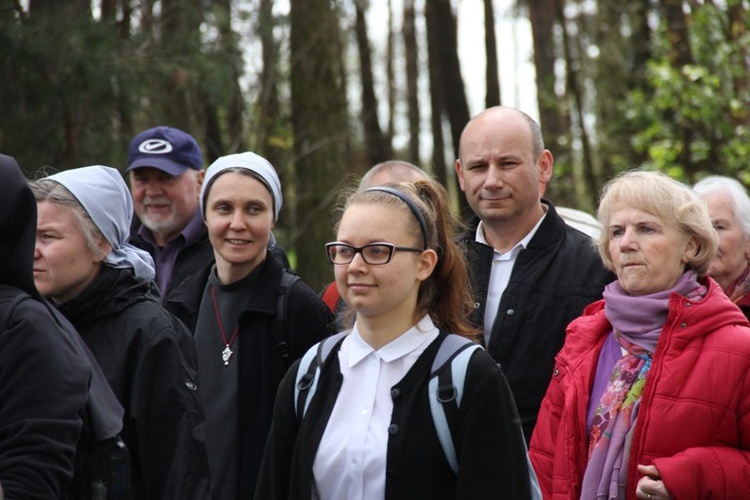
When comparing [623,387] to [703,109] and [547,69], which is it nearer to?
[703,109]

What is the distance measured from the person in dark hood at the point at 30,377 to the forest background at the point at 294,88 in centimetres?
264

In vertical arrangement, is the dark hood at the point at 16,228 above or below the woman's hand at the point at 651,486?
above

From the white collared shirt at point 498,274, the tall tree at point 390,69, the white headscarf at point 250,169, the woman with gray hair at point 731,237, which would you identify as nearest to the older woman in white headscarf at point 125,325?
the white headscarf at point 250,169

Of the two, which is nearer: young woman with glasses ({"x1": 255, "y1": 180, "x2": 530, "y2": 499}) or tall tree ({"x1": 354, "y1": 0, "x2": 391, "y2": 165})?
young woman with glasses ({"x1": 255, "y1": 180, "x2": 530, "y2": 499})

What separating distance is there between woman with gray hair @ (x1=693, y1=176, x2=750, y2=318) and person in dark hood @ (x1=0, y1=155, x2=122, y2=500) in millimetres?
3347

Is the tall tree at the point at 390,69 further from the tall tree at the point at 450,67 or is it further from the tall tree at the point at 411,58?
the tall tree at the point at 450,67

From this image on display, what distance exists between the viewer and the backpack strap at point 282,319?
509 centimetres

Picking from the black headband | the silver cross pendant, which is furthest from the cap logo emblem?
the black headband

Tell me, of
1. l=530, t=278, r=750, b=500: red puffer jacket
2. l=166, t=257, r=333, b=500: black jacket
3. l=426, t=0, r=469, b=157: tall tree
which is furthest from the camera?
l=426, t=0, r=469, b=157: tall tree

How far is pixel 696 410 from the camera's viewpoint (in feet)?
13.0

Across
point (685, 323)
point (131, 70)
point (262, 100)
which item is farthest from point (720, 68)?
point (685, 323)

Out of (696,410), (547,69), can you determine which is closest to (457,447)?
(696,410)

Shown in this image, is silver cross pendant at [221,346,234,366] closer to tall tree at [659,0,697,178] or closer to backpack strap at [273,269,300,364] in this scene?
backpack strap at [273,269,300,364]

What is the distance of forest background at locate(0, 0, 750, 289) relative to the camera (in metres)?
9.43
